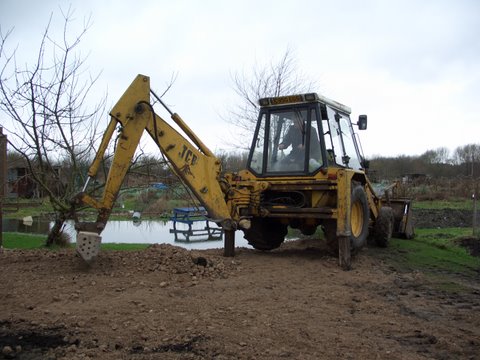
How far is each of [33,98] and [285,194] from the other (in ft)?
17.2

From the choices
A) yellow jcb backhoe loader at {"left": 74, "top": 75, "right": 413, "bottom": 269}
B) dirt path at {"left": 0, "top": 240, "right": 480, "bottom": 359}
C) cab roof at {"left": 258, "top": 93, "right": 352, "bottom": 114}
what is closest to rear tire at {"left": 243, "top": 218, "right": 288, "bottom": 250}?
yellow jcb backhoe loader at {"left": 74, "top": 75, "right": 413, "bottom": 269}

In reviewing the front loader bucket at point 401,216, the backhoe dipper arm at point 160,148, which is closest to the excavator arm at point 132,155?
the backhoe dipper arm at point 160,148

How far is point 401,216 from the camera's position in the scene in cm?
1182

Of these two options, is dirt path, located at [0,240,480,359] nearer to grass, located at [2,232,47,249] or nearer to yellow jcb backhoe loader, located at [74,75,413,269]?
yellow jcb backhoe loader, located at [74,75,413,269]

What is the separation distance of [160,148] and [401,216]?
6.80m

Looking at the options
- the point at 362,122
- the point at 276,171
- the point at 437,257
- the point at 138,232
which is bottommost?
the point at 138,232

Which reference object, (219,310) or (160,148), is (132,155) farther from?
(219,310)

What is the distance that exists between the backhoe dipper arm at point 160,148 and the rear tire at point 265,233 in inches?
50.4

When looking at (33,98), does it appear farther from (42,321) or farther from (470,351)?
(470,351)

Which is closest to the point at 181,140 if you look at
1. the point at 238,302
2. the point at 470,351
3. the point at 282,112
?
the point at 282,112

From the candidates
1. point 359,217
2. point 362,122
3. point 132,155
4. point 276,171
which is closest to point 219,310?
point 132,155

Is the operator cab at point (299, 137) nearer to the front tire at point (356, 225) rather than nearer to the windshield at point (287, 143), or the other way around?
the windshield at point (287, 143)

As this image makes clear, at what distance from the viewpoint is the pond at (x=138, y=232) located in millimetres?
15259

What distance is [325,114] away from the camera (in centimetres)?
855
